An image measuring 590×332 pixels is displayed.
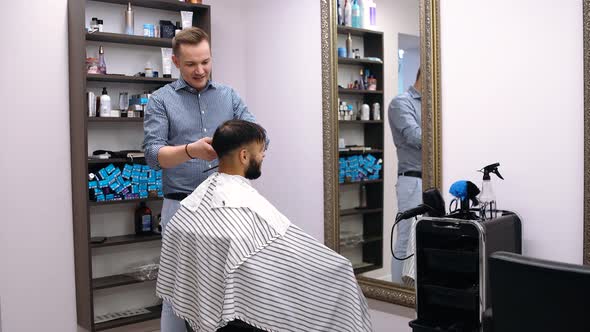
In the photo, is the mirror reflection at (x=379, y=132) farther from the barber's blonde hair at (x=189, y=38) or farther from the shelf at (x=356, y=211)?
the barber's blonde hair at (x=189, y=38)

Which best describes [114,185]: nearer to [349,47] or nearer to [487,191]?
[349,47]

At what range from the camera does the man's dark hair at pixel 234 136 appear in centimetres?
208

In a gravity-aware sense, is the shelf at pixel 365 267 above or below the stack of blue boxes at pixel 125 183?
below

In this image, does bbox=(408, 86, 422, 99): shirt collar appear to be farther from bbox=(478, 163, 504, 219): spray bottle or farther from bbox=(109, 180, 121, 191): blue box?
bbox=(109, 180, 121, 191): blue box

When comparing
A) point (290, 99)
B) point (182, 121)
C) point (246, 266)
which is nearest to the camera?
point (246, 266)

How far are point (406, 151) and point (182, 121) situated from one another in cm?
113

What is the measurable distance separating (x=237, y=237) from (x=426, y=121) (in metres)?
1.37

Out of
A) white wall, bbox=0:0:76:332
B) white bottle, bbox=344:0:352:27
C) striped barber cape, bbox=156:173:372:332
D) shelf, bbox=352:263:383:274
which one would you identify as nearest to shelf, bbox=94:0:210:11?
white wall, bbox=0:0:76:332

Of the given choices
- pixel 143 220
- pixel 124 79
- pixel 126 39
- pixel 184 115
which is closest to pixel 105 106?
pixel 124 79

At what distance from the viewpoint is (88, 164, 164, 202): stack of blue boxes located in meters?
3.46

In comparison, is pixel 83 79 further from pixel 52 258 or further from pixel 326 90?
pixel 326 90

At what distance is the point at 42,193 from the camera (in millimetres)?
3396

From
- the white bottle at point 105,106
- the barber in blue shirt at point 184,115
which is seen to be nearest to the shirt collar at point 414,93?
the barber in blue shirt at point 184,115

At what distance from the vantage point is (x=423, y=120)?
2949 mm
